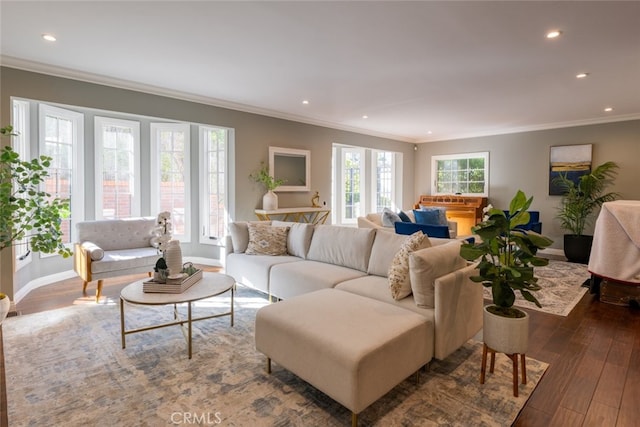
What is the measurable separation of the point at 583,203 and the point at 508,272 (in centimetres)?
511

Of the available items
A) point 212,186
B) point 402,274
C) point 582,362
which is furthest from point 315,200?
point 582,362

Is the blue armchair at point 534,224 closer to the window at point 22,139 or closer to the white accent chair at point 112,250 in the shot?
the white accent chair at point 112,250

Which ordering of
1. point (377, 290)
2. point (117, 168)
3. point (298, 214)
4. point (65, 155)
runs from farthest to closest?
point (298, 214)
point (117, 168)
point (65, 155)
point (377, 290)

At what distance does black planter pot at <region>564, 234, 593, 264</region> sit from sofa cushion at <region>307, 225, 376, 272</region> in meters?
4.45

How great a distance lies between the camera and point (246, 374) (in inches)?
90.7

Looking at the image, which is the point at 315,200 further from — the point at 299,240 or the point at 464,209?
the point at 464,209

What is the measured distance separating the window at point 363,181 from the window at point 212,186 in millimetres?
2869

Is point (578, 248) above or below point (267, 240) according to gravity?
below

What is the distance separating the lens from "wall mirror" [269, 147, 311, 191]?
18.5 ft

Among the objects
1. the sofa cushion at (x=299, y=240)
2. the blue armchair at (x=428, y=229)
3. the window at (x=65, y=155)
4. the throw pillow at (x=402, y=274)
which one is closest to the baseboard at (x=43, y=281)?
the window at (x=65, y=155)

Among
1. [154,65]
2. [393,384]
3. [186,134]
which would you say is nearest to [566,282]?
[393,384]

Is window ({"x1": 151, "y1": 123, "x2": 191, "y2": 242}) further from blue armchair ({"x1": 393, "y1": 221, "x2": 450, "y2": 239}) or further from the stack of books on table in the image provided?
blue armchair ({"x1": 393, "y1": 221, "x2": 450, "y2": 239})

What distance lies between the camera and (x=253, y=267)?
381 cm

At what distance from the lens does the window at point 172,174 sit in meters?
5.54
